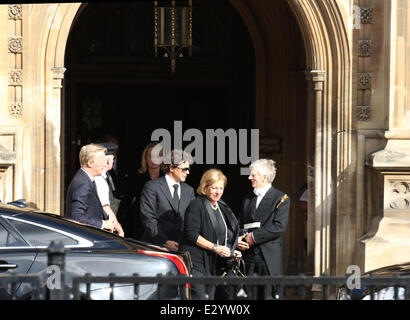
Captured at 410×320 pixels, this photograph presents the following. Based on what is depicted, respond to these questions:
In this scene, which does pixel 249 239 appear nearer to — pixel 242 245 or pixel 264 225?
pixel 242 245

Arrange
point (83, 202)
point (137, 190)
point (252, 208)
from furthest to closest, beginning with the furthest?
point (137, 190) → point (252, 208) → point (83, 202)

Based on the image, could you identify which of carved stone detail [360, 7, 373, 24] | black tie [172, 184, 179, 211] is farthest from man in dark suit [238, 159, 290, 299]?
carved stone detail [360, 7, 373, 24]

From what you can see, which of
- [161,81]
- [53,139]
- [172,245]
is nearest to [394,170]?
[172,245]

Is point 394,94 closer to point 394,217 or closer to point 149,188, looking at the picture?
point 394,217

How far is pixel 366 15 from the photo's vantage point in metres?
12.0

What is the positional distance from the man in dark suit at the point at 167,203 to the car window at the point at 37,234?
203 cm

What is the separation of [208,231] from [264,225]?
593mm

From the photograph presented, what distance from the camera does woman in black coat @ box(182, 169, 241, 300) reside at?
33.4 ft

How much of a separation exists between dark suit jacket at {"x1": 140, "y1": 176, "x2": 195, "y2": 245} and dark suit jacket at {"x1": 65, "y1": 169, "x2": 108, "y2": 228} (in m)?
0.50

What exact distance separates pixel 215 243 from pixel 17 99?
2.99m

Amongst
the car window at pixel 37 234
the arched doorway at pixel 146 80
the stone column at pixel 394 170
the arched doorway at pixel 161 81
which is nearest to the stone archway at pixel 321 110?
the stone column at pixel 394 170

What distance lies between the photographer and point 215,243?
10.3 m
